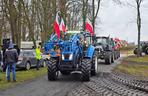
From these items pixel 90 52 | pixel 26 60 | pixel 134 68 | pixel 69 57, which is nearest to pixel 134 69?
pixel 134 68

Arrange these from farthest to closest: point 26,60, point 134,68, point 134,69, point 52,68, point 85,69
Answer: point 134,68
point 134,69
point 26,60
point 52,68
point 85,69

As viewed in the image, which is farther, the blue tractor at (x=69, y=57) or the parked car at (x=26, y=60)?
the parked car at (x=26, y=60)

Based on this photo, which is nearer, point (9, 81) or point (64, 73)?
point (9, 81)

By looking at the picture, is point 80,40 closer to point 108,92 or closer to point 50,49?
point 50,49

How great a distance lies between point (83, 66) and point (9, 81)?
146 inches

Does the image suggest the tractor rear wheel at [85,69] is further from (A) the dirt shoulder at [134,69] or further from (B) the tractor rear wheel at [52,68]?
(A) the dirt shoulder at [134,69]

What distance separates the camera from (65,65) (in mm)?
19484

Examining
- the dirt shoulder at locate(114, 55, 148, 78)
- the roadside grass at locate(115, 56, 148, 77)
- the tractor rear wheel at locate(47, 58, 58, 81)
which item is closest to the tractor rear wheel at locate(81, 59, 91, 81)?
the tractor rear wheel at locate(47, 58, 58, 81)

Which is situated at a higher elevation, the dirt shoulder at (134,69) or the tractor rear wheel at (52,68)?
the tractor rear wheel at (52,68)

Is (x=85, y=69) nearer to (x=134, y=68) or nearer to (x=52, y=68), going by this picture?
(x=52, y=68)

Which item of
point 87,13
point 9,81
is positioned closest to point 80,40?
point 9,81

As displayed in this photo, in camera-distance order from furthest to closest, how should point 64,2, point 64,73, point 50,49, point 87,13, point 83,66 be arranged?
point 87,13, point 64,2, point 64,73, point 50,49, point 83,66

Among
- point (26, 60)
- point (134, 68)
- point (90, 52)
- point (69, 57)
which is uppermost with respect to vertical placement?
point (90, 52)

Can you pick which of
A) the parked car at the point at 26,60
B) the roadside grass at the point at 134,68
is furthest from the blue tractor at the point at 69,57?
the parked car at the point at 26,60
